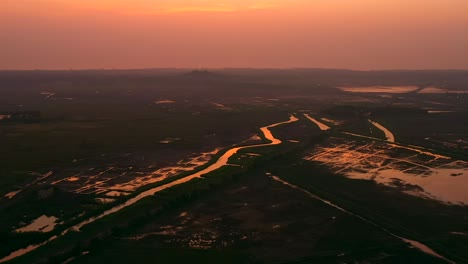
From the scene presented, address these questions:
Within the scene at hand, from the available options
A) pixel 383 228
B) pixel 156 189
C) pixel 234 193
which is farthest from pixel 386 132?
pixel 156 189

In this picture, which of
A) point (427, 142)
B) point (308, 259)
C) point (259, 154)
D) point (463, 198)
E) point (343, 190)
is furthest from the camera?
point (427, 142)

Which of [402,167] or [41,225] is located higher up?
[41,225]

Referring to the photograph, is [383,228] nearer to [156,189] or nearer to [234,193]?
[234,193]

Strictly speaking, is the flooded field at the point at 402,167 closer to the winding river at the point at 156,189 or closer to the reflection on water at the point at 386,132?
the reflection on water at the point at 386,132

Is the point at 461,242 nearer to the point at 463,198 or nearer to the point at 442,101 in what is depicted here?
the point at 463,198

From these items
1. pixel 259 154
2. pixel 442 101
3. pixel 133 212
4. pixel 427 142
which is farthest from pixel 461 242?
pixel 442 101

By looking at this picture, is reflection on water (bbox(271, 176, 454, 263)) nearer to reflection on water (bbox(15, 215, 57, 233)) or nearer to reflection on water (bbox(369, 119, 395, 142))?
reflection on water (bbox(15, 215, 57, 233))

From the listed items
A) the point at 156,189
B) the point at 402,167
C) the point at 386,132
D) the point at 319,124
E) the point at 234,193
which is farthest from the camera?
the point at 319,124
